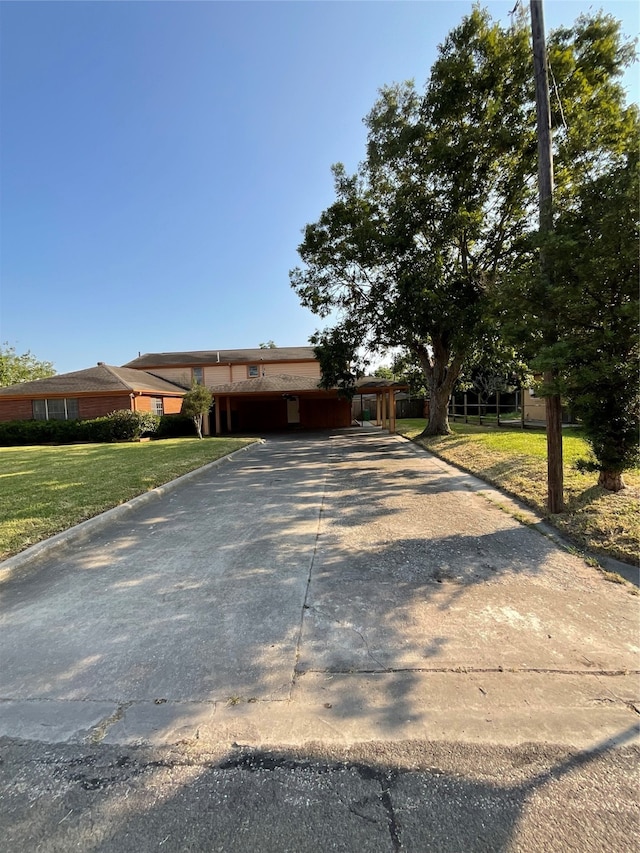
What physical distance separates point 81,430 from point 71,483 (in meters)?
12.5

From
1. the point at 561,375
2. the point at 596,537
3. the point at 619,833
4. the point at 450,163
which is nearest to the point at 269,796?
the point at 619,833

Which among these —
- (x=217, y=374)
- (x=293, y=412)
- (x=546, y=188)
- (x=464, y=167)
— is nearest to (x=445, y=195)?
(x=464, y=167)

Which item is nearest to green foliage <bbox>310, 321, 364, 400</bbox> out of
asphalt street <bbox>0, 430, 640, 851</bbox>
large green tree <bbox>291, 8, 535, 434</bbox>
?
large green tree <bbox>291, 8, 535, 434</bbox>

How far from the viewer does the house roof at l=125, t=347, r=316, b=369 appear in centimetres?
3397

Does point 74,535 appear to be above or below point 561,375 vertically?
below

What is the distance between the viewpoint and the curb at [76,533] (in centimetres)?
438

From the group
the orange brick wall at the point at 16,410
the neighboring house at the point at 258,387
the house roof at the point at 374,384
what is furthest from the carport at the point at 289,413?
the orange brick wall at the point at 16,410

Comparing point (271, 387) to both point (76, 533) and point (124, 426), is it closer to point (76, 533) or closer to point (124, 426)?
point (124, 426)

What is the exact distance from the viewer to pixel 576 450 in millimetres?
10055

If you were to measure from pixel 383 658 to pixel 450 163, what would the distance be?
14.1 meters

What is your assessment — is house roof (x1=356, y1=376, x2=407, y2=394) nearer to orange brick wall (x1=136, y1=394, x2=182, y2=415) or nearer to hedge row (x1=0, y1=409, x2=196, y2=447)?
hedge row (x1=0, y1=409, x2=196, y2=447)

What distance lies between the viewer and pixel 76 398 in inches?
829

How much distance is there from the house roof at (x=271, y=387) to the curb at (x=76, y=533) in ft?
41.3

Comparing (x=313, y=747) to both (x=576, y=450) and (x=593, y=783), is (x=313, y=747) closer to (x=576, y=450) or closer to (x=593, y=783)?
(x=593, y=783)
